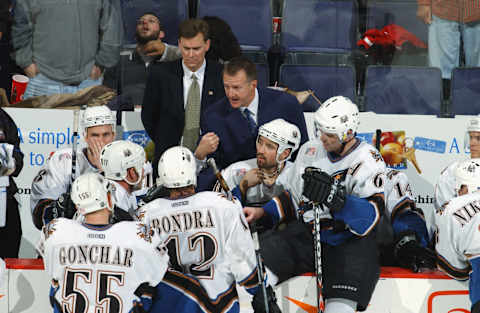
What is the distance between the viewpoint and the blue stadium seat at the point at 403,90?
6.45m

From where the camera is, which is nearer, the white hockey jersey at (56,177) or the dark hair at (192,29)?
the white hockey jersey at (56,177)

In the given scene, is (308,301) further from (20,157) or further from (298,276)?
(20,157)

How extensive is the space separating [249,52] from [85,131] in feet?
6.52

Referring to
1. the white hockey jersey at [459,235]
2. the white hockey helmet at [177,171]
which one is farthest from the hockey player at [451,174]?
the white hockey helmet at [177,171]

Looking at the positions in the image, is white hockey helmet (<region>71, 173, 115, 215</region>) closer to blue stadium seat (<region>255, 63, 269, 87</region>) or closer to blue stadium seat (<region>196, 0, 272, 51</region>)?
blue stadium seat (<region>255, 63, 269, 87</region>)

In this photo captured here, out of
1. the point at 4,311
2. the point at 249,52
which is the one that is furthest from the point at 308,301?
the point at 249,52

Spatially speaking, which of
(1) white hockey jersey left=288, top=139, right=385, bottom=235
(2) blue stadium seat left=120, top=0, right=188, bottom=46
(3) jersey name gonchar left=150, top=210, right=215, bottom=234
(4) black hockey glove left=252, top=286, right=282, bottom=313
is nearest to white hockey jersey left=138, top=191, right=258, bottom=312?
(3) jersey name gonchar left=150, top=210, right=215, bottom=234

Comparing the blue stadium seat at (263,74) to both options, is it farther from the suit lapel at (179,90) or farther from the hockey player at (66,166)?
the hockey player at (66,166)

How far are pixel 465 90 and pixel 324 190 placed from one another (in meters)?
3.07

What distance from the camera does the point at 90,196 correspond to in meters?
3.70

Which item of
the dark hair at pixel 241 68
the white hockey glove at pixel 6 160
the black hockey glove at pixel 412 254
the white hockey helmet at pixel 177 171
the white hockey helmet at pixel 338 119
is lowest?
the black hockey glove at pixel 412 254

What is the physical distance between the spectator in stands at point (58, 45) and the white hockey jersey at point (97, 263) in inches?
107

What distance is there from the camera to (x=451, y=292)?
13.9 ft

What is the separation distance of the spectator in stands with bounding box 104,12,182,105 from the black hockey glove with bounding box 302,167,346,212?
2.59m
